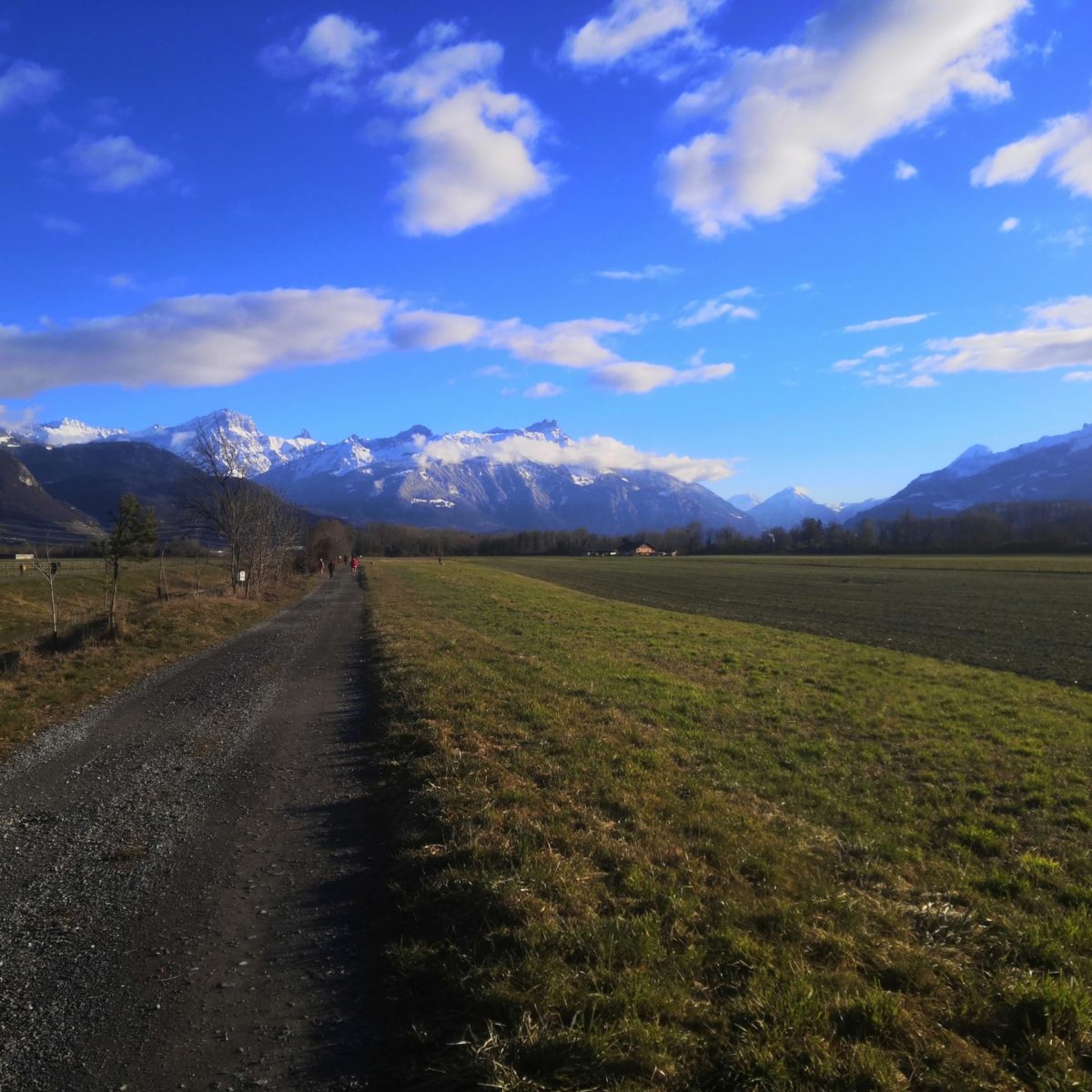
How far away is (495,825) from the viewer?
6.47 metres

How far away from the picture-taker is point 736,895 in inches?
213

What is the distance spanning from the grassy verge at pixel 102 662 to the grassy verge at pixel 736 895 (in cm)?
586

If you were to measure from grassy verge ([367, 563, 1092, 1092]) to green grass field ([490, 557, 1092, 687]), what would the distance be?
1137 centimetres

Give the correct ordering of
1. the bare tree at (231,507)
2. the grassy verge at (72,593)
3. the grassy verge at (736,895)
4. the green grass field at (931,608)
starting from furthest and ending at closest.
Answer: the bare tree at (231,507) → the grassy verge at (72,593) → the green grass field at (931,608) → the grassy verge at (736,895)

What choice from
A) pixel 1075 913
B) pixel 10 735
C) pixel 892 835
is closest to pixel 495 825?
pixel 892 835

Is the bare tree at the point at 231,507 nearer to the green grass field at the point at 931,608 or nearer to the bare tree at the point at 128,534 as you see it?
the bare tree at the point at 128,534

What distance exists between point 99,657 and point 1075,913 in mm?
19424

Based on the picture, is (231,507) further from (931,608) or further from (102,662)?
(931,608)

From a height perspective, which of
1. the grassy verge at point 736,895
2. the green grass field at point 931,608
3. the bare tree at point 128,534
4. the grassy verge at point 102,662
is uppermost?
the bare tree at point 128,534

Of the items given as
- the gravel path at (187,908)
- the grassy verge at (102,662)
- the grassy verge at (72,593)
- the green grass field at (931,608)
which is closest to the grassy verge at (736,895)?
the gravel path at (187,908)

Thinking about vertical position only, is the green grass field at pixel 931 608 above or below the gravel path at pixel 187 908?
below

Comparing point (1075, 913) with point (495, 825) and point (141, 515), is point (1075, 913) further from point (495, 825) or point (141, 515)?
point (141, 515)

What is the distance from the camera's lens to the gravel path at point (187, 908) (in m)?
3.70

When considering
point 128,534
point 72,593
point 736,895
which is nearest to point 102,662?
point 128,534
